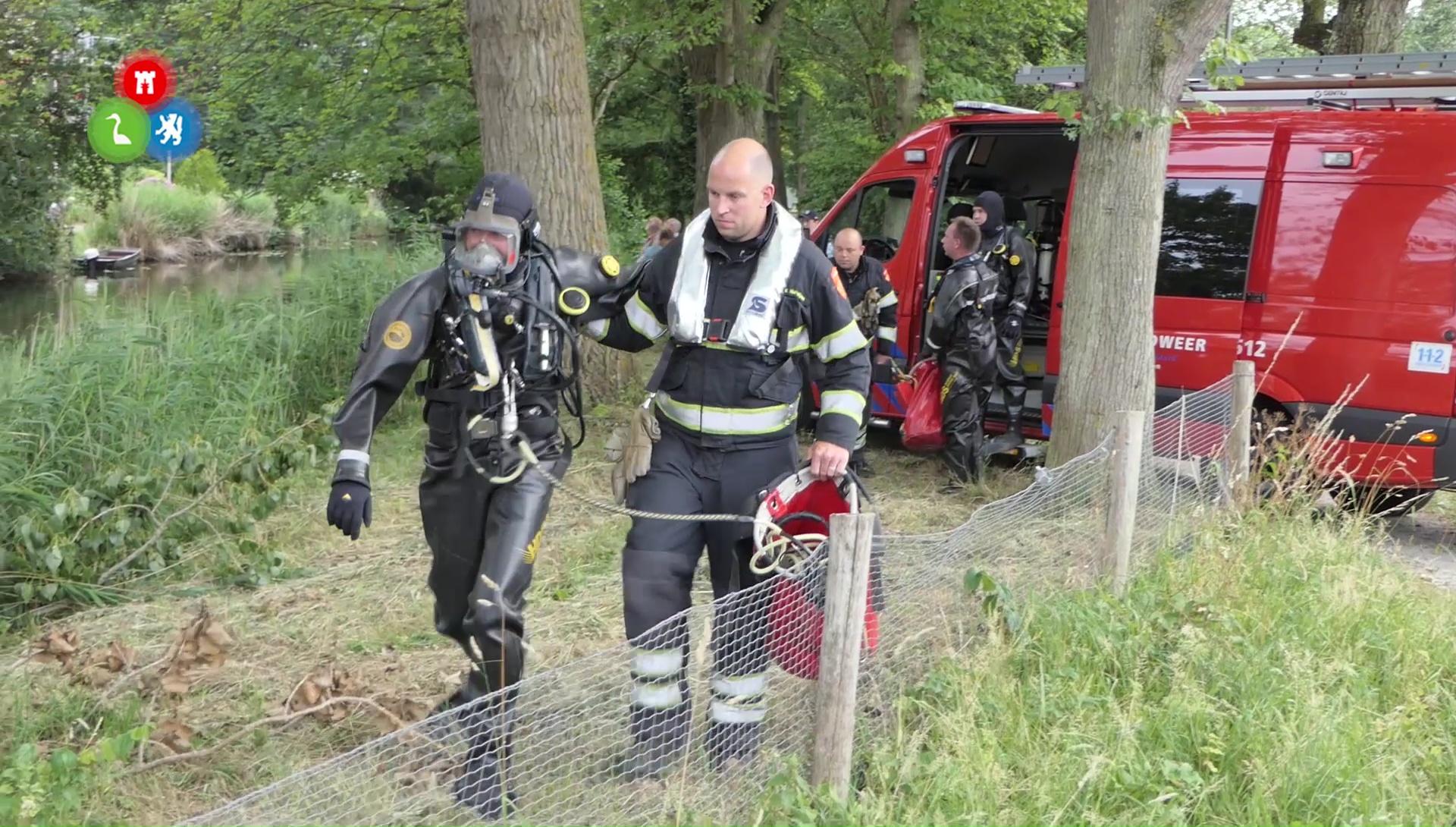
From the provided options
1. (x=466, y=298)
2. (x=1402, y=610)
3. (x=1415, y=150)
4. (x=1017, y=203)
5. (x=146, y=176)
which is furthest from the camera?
(x=146, y=176)

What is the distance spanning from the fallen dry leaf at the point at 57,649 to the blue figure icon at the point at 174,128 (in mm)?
14316

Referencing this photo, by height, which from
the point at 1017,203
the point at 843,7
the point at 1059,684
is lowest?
the point at 1059,684

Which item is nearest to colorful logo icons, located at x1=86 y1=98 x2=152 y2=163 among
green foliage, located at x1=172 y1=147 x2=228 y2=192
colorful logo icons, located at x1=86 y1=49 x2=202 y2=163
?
colorful logo icons, located at x1=86 y1=49 x2=202 y2=163

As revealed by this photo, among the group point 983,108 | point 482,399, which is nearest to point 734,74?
point 983,108

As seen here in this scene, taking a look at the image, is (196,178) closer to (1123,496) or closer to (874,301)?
(874,301)

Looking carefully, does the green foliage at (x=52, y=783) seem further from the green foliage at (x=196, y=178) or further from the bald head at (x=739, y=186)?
the green foliage at (x=196, y=178)

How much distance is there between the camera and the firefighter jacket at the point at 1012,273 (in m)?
7.77

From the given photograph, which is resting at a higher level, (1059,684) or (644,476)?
(644,476)

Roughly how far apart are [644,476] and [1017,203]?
6.44 metres

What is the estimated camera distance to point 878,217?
8.88 m

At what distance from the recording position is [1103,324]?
629 centimetres

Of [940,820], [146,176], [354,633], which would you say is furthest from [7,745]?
[146,176]

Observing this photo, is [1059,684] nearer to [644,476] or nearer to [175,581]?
[644,476]

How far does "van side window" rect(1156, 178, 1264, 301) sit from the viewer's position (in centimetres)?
693
